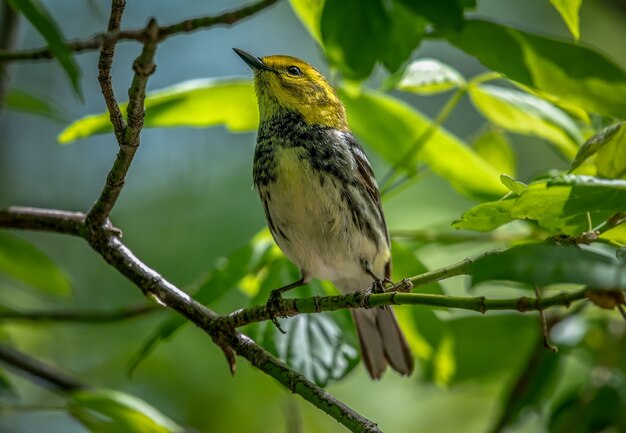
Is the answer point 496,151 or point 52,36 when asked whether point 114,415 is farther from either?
point 496,151

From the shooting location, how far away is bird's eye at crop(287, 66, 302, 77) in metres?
3.83

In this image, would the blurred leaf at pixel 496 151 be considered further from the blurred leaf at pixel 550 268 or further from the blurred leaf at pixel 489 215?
the blurred leaf at pixel 550 268

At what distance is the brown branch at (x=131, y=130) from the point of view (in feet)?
5.32

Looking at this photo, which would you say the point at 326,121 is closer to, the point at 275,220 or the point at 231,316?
the point at 275,220

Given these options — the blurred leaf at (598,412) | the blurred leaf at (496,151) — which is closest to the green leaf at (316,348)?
the blurred leaf at (598,412)

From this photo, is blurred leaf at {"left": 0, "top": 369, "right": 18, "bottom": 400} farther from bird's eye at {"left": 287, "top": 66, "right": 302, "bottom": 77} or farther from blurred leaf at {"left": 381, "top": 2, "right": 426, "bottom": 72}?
bird's eye at {"left": 287, "top": 66, "right": 302, "bottom": 77}

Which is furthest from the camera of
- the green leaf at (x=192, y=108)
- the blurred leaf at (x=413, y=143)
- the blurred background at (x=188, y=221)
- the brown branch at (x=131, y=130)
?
the blurred background at (x=188, y=221)

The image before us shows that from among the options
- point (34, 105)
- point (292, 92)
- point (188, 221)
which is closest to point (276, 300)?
point (34, 105)

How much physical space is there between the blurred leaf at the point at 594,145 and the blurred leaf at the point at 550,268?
0.67 metres

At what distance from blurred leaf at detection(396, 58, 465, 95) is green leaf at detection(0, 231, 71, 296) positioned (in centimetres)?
141

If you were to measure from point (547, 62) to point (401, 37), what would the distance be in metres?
0.47

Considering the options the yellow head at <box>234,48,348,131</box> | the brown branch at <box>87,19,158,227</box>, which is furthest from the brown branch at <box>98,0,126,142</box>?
the yellow head at <box>234,48,348,131</box>

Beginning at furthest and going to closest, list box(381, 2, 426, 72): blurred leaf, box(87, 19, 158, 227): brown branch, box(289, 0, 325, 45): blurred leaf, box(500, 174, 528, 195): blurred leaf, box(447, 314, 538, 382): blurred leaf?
1. box(447, 314, 538, 382): blurred leaf
2. box(289, 0, 325, 45): blurred leaf
3. box(381, 2, 426, 72): blurred leaf
4. box(500, 174, 528, 195): blurred leaf
5. box(87, 19, 158, 227): brown branch

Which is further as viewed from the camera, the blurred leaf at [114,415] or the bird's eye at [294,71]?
the bird's eye at [294,71]
